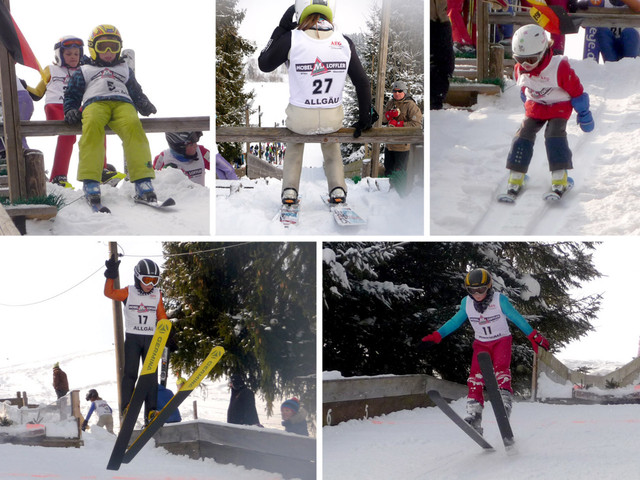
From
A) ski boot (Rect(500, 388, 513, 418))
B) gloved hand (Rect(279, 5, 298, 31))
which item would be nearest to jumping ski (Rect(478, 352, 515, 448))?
ski boot (Rect(500, 388, 513, 418))

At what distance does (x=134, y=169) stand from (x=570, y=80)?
278 centimetres

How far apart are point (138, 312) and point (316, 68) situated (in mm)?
2001

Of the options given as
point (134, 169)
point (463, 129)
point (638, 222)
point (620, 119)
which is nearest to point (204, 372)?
point (134, 169)

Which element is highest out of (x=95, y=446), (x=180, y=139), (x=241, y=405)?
(x=180, y=139)

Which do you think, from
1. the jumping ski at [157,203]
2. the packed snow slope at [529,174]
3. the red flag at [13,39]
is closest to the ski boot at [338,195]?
the packed snow slope at [529,174]

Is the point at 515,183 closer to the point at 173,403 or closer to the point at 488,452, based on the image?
the point at 488,452

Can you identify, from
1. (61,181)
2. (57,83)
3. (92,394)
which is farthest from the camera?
(92,394)

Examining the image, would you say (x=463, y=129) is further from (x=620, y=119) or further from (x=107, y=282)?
(x=107, y=282)

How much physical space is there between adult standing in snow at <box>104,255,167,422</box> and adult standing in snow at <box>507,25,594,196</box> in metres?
2.42

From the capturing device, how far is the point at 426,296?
5.82 m

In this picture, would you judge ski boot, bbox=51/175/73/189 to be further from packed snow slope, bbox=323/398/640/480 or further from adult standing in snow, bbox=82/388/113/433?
packed snow slope, bbox=323/398/640/480

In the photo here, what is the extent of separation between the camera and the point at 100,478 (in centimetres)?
469

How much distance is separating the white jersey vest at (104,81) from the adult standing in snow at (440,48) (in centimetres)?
201

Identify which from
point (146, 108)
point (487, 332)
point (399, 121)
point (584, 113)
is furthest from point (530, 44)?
point (146, 108)
